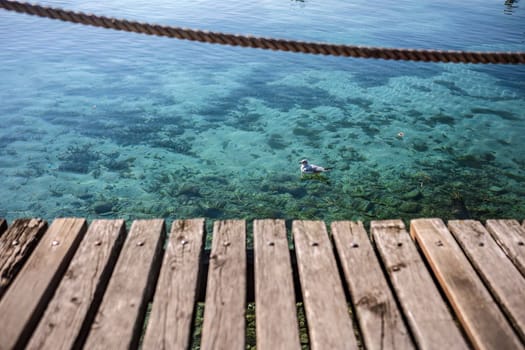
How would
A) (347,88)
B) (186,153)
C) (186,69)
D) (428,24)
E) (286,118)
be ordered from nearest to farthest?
(186,153) < (286,118) < (347,88) < (186,69) < (428,24)

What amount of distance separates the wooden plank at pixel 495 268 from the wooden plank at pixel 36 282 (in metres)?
2.36

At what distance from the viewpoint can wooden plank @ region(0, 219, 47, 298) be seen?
2.09 meters

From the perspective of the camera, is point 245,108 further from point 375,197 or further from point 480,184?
point 480,184

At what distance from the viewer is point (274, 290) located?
2.03m

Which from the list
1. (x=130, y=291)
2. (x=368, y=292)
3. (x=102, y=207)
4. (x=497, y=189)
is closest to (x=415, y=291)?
(x=368, y=292)

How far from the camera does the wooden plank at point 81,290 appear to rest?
175 cm

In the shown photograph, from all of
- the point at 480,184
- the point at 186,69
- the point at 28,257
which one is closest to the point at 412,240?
the point at 28,257

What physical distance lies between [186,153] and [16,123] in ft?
15.4

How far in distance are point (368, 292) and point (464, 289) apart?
0.52 m

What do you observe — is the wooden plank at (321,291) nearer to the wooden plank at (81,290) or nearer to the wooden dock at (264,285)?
the wooden dock at (264,285)

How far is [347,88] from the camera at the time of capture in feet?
40.1

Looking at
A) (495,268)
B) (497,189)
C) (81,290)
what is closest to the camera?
(81,290)

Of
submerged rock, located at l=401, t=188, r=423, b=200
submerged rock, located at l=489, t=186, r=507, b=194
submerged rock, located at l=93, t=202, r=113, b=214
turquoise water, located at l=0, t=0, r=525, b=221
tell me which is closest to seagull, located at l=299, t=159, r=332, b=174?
turquoise water, located at l=0, t=0, r=525, b=221

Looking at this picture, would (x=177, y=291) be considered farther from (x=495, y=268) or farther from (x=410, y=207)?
(x=410, y=207)
